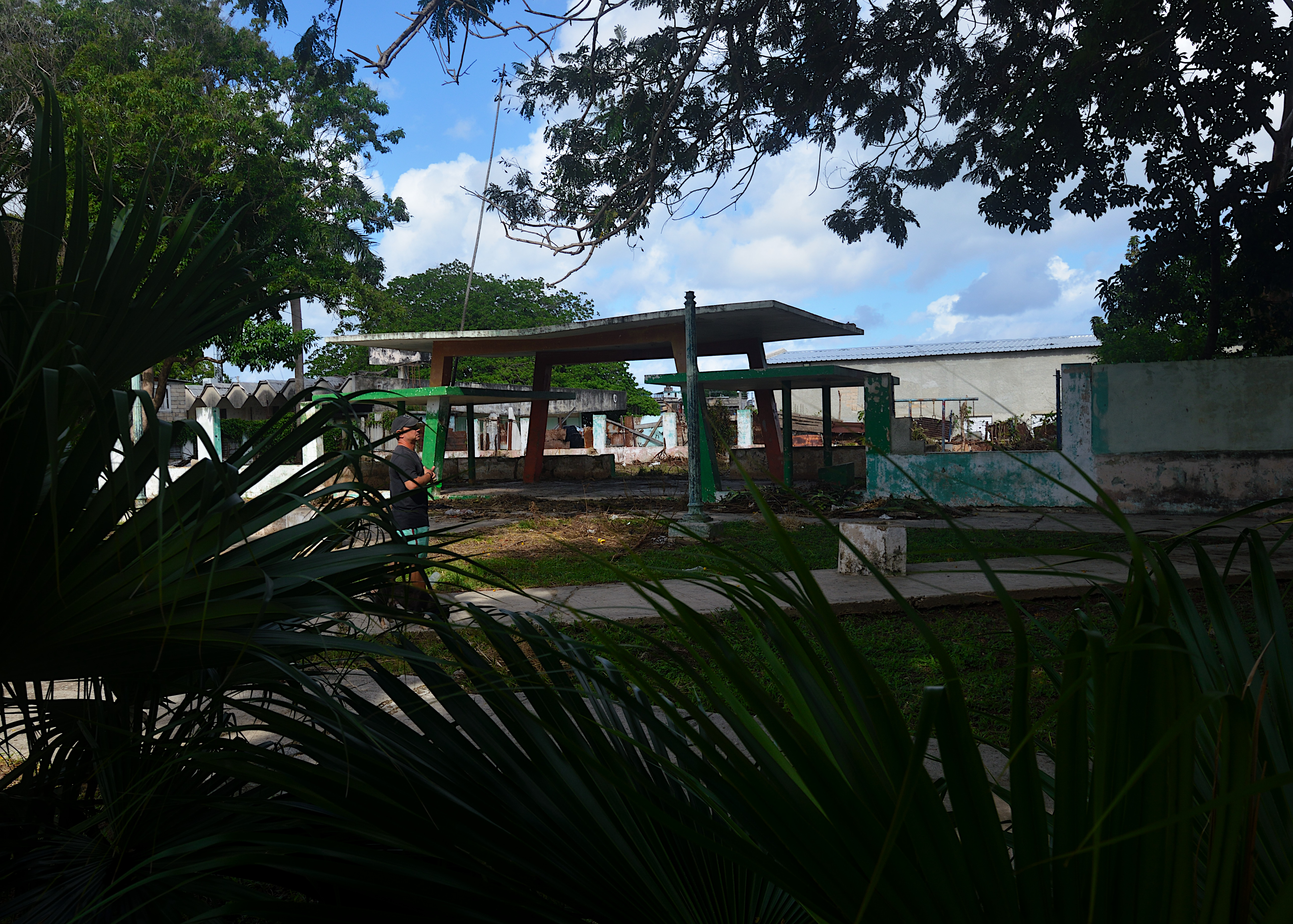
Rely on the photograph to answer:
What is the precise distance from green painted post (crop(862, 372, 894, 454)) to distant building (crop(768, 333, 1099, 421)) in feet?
71.9

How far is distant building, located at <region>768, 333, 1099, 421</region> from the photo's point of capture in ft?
114

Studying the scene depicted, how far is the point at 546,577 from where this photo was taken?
6633 millimetres

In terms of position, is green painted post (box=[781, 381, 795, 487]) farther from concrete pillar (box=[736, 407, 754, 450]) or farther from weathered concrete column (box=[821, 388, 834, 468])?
concrete pillar (box=[736, 407, 754, 450])

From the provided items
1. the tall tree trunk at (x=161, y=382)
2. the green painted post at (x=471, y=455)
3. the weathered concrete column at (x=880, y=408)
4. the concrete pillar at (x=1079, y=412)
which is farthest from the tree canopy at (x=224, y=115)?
the concrete pillar at (x=1079, y=412)

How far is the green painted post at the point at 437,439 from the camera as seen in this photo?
12.3m

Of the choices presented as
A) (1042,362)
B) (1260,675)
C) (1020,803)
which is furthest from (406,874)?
(1042,362)

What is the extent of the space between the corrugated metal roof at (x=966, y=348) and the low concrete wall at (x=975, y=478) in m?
22.9

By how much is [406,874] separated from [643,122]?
9.06 metres

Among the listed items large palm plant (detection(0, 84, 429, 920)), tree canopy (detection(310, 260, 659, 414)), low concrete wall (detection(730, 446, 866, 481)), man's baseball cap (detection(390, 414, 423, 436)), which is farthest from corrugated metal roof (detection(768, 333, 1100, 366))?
large palm plant (detection(0, 84, 429, 920))

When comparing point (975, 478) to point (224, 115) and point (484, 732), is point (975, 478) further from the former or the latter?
point (224, 115)

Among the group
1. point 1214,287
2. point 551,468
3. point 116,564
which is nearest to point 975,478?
point 1214,287

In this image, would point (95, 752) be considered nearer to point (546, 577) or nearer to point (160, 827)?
point (160, 827)

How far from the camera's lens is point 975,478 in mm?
11469

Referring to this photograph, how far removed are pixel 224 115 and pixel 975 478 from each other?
677 inches
